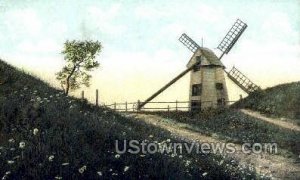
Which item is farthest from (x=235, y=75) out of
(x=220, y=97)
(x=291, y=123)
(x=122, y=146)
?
(x=122, y=146)

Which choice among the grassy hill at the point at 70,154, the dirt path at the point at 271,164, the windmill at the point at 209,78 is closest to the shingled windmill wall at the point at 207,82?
the windmill at the point at 209,78

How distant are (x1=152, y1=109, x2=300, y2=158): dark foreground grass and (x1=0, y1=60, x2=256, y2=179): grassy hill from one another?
12.9 m

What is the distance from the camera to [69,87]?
47.2 metres

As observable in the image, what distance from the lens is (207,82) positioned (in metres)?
42.5

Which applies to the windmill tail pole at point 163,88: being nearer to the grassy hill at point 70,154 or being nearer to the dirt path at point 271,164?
the dirt path at point 271,164

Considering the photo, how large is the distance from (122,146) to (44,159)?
255 cm

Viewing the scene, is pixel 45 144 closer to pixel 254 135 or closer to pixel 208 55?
pixel 254 135

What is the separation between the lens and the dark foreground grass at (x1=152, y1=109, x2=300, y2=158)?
90.7 feet

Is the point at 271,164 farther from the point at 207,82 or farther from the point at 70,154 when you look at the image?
the point at 207,82

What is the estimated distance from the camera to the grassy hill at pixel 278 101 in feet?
122

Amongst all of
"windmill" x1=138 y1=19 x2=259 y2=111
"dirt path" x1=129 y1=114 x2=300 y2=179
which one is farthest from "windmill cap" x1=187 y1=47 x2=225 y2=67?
"dirt path" x1=129 y1=114 x2=300 y2=179

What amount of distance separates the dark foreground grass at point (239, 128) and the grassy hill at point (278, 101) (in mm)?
2296

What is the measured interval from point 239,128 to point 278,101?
6.74 metres

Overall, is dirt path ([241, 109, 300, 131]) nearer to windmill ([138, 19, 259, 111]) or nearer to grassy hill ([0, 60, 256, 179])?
windmill ([138, 19, 259, 111])
